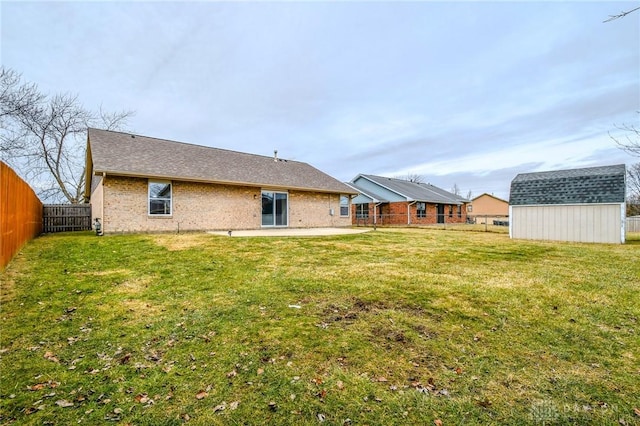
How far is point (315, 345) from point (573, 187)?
1597 cm

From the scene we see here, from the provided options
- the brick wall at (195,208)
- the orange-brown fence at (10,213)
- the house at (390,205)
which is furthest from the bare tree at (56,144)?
the house at (390,205)

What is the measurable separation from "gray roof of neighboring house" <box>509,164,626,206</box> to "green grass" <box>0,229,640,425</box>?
28.0 ft

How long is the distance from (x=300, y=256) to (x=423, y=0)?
33.5 ft

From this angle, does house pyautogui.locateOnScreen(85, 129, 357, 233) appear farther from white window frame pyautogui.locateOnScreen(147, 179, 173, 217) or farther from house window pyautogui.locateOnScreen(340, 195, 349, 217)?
house window pyautogui.locateOnScreen(340, 195, 349, 217)

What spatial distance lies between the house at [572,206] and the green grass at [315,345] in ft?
27.0

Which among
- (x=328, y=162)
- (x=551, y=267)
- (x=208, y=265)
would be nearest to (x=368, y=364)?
(x=208, y=265)

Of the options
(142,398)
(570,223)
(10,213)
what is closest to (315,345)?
(142,398)

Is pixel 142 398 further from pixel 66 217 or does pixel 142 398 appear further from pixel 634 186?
pixel 634 186

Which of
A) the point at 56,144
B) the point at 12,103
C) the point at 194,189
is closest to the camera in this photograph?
the point at 194,189

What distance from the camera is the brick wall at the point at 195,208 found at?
40.0 ft

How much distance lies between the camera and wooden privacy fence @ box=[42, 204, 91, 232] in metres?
15.3

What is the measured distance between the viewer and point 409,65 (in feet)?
53.2

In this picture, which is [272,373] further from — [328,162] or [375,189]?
[328,162]

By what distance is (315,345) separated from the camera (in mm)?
3445
